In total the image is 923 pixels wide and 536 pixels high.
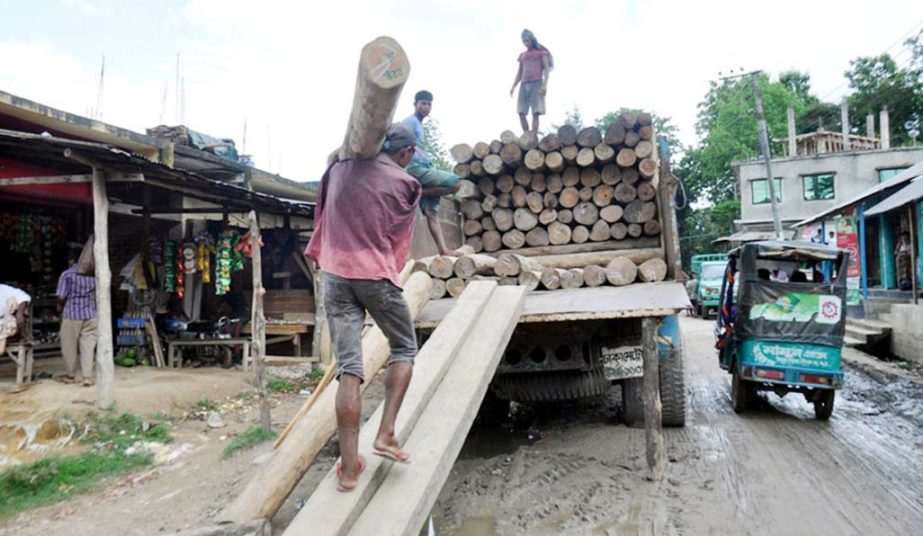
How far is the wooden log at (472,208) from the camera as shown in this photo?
653 cm

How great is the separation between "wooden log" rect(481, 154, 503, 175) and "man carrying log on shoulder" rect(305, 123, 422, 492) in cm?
362

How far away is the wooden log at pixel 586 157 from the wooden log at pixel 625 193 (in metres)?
0.39

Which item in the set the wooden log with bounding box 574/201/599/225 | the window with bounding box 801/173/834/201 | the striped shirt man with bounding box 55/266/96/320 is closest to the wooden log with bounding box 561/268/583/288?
the wooden log with bounding box 574/201/599/225

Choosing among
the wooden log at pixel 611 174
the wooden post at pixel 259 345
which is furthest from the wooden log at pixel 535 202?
the wooden post at pixel 259 345

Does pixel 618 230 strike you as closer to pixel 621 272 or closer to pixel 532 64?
pixel 621 272

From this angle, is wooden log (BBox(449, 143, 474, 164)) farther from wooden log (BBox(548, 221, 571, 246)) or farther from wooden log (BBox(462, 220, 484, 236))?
wooden log (BBox(548, 221, 571, 246))

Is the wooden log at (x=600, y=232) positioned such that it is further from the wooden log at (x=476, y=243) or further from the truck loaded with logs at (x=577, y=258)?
the wooden log at (x=476, y=243)

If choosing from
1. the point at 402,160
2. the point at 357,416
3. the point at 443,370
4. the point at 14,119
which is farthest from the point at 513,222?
the point at 14,119

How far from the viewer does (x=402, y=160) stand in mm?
2830

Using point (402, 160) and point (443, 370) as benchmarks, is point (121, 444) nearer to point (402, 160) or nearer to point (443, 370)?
point (443, 370)

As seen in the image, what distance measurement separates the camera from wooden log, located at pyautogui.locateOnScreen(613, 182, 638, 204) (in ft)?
19.8

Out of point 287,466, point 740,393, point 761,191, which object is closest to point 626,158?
point 740,393

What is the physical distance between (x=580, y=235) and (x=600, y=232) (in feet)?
0.74

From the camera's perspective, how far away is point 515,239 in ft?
21.1
